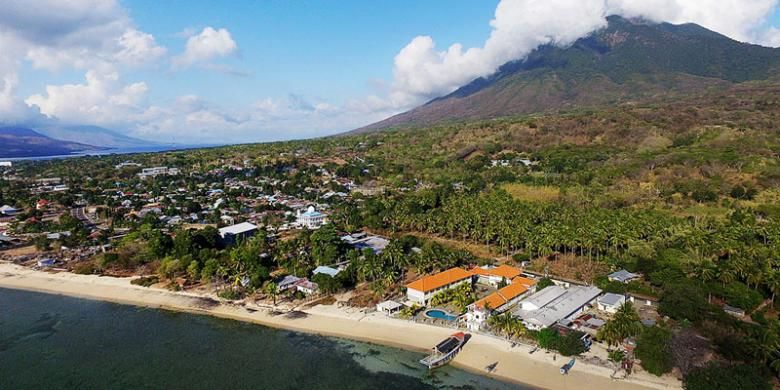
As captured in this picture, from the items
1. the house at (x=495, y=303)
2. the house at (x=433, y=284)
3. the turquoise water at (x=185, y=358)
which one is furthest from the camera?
the house at (x=433, y=284)

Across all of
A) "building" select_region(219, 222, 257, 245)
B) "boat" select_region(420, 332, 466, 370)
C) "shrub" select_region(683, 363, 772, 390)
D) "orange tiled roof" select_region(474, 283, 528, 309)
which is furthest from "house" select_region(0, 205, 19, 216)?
"shrub" select_region(683, 363, 772, 390)

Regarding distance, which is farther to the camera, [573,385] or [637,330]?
[637,330]

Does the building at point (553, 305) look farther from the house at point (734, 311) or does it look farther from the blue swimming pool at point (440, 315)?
the house at point (734, 311)

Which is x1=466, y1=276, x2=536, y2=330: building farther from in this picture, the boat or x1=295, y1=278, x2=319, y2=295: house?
x1=295, y1=278, x2=319, y2=295: house

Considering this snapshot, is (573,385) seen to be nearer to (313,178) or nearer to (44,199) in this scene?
(313,178)

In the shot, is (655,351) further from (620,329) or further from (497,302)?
(497,302)

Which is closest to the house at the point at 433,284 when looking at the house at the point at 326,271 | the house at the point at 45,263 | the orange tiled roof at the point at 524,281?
the orange tiled roof at the point at 524,281

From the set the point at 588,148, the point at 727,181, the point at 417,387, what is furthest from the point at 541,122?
the point at 417,387
